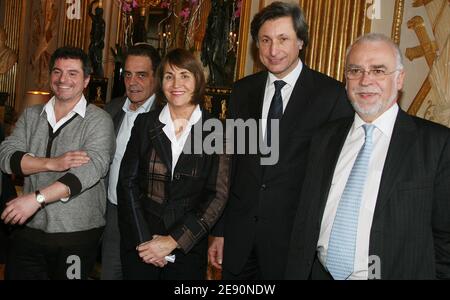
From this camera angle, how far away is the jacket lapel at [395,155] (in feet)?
6.91

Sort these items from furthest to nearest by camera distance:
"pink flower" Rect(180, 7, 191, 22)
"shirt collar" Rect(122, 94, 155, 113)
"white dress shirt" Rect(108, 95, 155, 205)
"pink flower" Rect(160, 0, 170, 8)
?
1. "pink flower" Rect(160, 0, 170, 8)
2. "pink flower" Rect(180, 7, 191, 22)
3. "shirt collar" Rect(122, 94, 155, 113)
4. "white dress shirt" Rect(108, 95, 155, 205)

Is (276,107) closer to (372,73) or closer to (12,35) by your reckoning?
(372,73)

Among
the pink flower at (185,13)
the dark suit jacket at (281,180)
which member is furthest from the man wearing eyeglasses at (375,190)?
the pink flower at (185,13)

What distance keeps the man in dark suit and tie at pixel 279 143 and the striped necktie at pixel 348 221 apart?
437mm

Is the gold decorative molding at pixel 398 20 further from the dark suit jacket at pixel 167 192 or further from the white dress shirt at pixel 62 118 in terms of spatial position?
the white dress shirt at pixel 62 118

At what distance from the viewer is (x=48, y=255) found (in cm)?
262

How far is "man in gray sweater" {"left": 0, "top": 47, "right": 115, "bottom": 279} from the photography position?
256cm

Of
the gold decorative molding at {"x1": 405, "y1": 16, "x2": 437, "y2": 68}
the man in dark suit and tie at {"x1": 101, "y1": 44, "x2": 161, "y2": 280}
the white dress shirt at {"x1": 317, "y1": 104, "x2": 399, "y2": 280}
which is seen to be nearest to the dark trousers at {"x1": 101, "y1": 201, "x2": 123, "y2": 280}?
the man in dark suit and tie at {"x1": 101, "y1": 44, "x2": 161, "y2": 280}

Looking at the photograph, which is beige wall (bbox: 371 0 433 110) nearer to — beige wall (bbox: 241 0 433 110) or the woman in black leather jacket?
beige wall (bbox: 241 0 433 110)

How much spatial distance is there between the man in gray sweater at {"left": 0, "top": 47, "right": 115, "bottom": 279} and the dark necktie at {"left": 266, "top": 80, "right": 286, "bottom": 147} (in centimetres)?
79

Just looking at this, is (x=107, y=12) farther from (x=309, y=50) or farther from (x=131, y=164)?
(x=131, y=164)

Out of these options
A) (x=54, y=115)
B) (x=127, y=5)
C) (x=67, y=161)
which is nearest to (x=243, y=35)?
(x=127, y=5)

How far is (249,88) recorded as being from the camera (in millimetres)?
2928

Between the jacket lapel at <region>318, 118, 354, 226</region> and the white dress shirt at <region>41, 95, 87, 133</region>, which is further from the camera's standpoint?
the white dress shirt at <region>41, 95, 87, 133</region>
